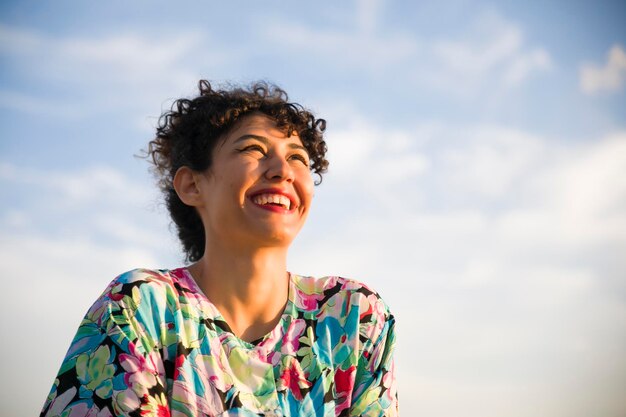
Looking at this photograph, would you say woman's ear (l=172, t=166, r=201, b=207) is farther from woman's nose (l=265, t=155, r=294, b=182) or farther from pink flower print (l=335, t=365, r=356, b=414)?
pink flower print (l=335, t=365, r=356, b=414)

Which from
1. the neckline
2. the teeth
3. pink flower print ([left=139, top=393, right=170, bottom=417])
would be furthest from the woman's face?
pink flower print ([left=139, top=393, right=170, bottom=417])

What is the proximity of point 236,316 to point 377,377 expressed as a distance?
0.71m

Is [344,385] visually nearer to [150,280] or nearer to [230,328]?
[230,328]

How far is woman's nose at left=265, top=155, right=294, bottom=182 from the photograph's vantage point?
3467mm

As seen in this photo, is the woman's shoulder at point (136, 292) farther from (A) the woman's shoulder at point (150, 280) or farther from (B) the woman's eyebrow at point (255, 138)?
(B) the woman's eyebrow at point (255, 138)

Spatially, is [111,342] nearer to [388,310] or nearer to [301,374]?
[301,374]

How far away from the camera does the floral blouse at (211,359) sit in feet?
9.76

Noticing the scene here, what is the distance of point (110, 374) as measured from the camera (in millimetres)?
2982

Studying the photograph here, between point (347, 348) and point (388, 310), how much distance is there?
393 millimetres

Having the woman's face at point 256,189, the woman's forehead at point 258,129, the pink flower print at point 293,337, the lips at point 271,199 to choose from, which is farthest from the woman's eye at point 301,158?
the pink flower print at point 293,337

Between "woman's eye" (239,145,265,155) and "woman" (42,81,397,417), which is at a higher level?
"woman's eye" (239,145,265,155)

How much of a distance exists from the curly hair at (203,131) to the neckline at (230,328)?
1.84 ft

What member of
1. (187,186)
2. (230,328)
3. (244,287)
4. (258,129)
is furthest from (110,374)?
(258,129)

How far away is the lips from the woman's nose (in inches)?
2.8
